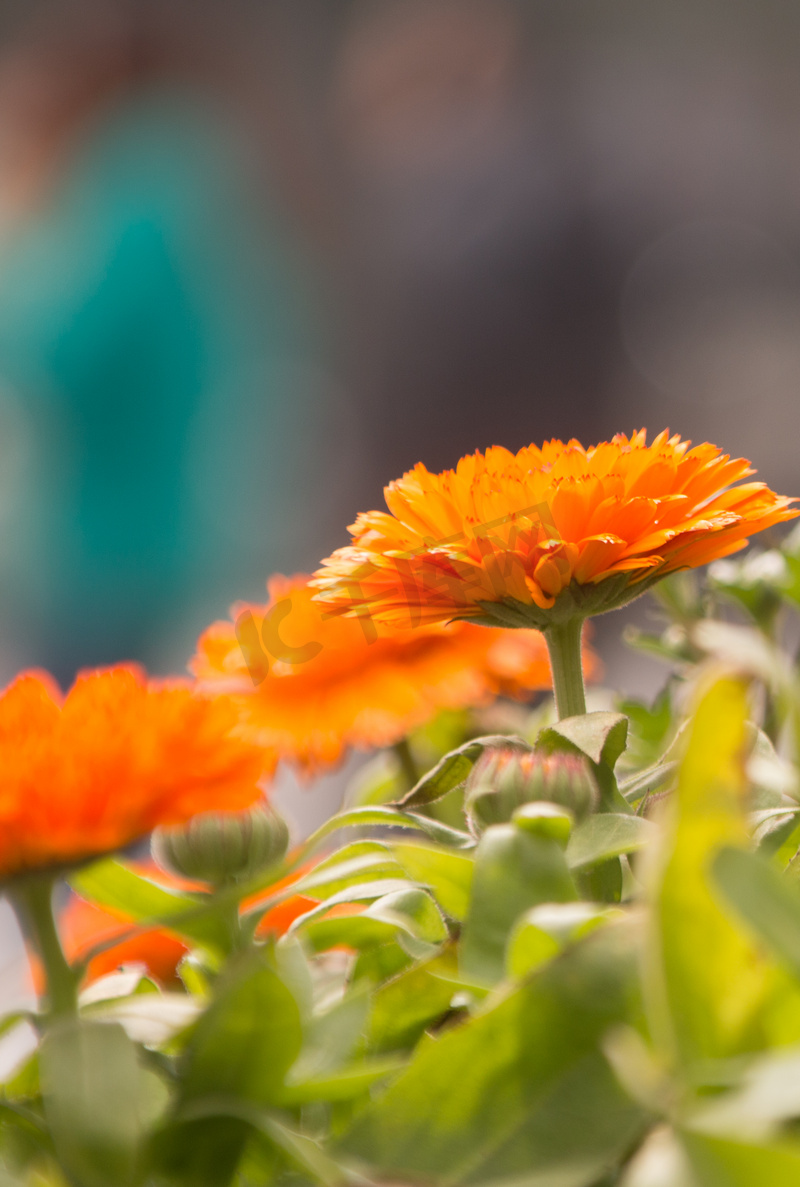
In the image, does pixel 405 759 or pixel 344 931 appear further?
pixel 405 759

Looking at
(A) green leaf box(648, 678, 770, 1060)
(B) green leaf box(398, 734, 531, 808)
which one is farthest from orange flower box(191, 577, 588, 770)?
(A) green leaf box(648, 678, 770, 1060)

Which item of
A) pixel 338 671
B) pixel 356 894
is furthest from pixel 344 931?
pixel 338 671

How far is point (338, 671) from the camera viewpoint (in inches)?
13.9

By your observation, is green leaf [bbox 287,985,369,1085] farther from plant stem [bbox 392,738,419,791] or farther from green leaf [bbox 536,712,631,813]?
plant stem [bbox 392,738,419,791]

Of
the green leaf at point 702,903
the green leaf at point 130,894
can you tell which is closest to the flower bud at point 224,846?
the green leaf at point 130,894

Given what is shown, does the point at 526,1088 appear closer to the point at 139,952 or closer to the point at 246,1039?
the point at 246,1039

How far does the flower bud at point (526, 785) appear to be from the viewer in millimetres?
161

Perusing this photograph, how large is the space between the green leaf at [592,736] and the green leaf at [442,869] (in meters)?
0.04

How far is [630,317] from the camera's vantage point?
7.25ft

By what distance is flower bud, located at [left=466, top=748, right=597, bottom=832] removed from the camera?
6.3 inches

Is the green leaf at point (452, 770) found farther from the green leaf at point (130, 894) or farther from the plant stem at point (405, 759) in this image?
the plant stem at point (405, 759)

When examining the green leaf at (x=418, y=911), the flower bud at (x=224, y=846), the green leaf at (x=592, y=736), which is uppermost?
the green leaf at (x=592, y=736)

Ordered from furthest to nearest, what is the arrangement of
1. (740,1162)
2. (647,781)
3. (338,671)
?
(338,671) → (647,781) → (740,1162)

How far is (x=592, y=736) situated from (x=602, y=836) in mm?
27
